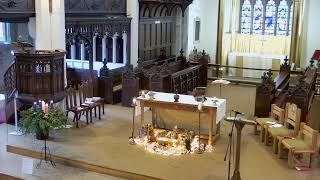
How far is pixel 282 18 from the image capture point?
1911cm

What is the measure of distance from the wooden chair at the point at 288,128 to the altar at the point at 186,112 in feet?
3.63

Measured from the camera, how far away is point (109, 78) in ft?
42.1

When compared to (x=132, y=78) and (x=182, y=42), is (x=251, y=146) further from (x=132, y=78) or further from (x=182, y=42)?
(x=182, y=42)

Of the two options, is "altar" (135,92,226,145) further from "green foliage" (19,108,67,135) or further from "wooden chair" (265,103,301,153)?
"green foliage" (19,108,67,135)

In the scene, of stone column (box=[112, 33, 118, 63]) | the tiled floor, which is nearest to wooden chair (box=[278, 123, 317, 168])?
the tiled floor

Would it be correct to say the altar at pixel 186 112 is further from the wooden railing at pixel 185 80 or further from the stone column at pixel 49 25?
the wooden railing at pixel 185 80

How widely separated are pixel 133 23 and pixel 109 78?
2944 mm

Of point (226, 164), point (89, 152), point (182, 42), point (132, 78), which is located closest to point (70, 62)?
point (132, 78)

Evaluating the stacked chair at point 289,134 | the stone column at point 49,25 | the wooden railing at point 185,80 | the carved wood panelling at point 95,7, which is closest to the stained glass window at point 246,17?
the wooden railing at point 185,80

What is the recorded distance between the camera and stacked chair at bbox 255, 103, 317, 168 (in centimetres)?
816

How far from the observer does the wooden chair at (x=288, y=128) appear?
8.90 m

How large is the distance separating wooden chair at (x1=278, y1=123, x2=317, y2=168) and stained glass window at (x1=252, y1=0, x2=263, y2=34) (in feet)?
37.3

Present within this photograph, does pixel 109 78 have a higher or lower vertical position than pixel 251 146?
higher

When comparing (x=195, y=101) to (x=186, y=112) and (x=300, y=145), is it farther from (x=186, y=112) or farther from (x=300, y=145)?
(x=300, y=145)
